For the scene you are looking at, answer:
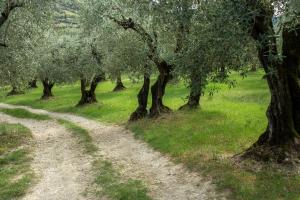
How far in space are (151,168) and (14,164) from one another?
8161mm

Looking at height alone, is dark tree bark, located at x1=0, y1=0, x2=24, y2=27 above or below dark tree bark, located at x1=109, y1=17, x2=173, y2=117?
above

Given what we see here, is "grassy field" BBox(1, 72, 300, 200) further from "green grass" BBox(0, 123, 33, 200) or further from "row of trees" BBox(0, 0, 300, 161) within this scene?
"green grass" BBox(0, 123, 33, 200)

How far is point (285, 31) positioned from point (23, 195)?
12.6 metres

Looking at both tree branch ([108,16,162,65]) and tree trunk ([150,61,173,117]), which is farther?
tree trunk ([150,61,173,117])

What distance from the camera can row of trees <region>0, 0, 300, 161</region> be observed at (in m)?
15.9

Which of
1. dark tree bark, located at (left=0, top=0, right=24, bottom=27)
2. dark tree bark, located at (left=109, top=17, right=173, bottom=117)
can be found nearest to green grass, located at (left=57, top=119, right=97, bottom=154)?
dark tree bark, located at (left=109, top=17, right=173, bottom=117)

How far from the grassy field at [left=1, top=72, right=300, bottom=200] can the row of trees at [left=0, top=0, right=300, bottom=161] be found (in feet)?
5.69

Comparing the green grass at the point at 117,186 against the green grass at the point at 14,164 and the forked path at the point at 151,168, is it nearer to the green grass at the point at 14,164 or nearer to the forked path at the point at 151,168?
the forked path at the point at 151,168

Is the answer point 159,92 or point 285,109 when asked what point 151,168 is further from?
point 159,92

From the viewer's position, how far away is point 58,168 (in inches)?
922

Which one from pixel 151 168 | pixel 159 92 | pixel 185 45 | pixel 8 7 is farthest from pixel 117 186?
pixel 159 92

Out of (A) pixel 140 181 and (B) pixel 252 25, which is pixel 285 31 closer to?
(B) pixel 252 25

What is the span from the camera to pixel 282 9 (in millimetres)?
15281

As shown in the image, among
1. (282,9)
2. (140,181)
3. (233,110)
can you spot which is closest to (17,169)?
(140,181)
